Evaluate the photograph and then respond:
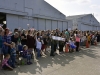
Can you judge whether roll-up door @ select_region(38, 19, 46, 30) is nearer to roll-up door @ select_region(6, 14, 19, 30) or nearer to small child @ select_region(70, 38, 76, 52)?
roll-up door @ select_region(6, 14, 19, 30)

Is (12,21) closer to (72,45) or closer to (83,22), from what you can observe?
(72,45)

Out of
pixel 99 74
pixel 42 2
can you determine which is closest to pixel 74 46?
pixel 99 74

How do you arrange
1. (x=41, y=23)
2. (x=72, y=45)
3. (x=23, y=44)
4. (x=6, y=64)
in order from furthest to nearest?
(x=41, y=23) → (x=72, y=45) → (x=23, y=44) → (x=6, y=64)

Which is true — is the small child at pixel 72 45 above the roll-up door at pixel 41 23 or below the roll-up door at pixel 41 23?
below

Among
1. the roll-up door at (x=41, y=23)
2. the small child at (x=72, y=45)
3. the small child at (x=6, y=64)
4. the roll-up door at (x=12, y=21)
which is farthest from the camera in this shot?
the roll-up door at (x=41, y=23)

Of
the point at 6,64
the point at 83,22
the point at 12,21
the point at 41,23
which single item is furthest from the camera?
the point at 83,22

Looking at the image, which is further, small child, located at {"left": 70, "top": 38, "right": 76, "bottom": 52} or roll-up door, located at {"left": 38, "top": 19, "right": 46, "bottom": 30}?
roll-up door, located at {"left": 38, "top": 19, "right": 46, "bottom": 30}

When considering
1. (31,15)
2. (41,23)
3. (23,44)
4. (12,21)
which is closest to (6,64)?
(23,44)

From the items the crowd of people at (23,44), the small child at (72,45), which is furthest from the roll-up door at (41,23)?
the small child at (72,45)

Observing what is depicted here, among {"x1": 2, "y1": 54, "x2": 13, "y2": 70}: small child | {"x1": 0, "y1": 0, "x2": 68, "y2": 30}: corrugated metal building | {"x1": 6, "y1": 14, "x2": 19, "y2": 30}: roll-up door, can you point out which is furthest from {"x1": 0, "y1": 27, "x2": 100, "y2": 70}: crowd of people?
{"x1": 0, "y1": 0, "x2": 68, "y2": 30}: corrugated metal building

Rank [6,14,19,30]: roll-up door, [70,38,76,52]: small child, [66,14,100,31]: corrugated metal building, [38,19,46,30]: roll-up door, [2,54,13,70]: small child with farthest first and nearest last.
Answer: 1. [66,14,100,31]: corrugated metal building
2. [38,19,46,30]: roll-up door
3. [6,14,19,30]: roll-up door
4. [70,38,76,52]: small child
5. [2,54,13,70]: small child

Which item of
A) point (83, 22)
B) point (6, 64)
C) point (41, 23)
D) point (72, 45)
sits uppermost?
point (83, 22)

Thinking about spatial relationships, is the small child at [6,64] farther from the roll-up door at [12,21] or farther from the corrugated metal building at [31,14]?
the roll-up door at [12,21]

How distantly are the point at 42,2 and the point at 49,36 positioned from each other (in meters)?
12.5
